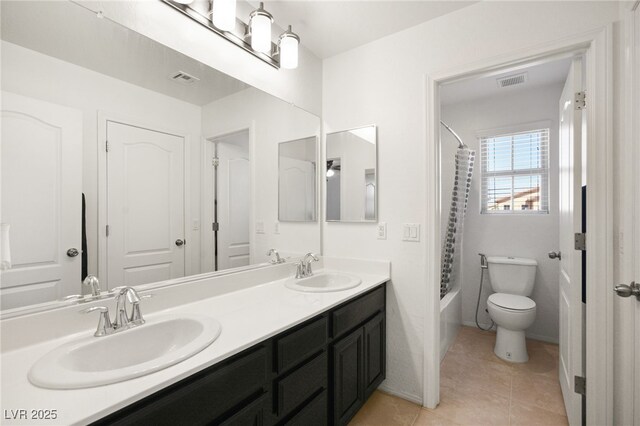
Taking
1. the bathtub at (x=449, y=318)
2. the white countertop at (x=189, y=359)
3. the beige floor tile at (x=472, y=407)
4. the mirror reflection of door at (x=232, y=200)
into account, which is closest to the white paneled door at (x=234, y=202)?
the mirror reflection of door at (x=232, y=200)

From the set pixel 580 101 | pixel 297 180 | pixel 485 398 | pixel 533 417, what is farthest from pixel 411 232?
pixel 533 417

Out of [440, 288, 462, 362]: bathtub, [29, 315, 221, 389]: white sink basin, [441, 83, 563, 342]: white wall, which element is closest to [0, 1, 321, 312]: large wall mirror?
[29, 315, 221, 389]: white sink basin

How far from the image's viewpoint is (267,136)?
197 centimetres

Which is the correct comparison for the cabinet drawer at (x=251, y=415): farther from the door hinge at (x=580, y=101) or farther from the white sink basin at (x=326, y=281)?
the door hinge at (x=580, y=101)

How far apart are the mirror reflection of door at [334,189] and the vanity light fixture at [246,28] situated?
0.76m

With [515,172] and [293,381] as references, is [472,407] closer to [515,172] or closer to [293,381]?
[293,381]

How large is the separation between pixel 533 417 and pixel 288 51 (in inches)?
105

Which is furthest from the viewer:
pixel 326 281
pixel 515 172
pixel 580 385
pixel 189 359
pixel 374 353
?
pixel 515 172

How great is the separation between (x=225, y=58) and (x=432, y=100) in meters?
1.25

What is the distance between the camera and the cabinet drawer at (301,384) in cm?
119

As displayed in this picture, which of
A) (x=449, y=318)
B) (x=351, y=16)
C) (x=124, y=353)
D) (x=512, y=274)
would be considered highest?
(x=351, y=16)

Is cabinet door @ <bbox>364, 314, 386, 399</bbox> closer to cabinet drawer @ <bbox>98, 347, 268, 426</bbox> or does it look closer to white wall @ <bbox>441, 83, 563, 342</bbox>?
cabinet drawer @ <bbox>98, 347, 268, 426</bbox>

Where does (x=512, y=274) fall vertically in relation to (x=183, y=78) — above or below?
below

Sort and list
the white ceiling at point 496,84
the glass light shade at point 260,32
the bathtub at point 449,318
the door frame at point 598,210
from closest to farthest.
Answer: the door frame at point 598,210, the glass light shade at point 260,32, the bathtub at point 449,318, the white ceiling at point 496,84
